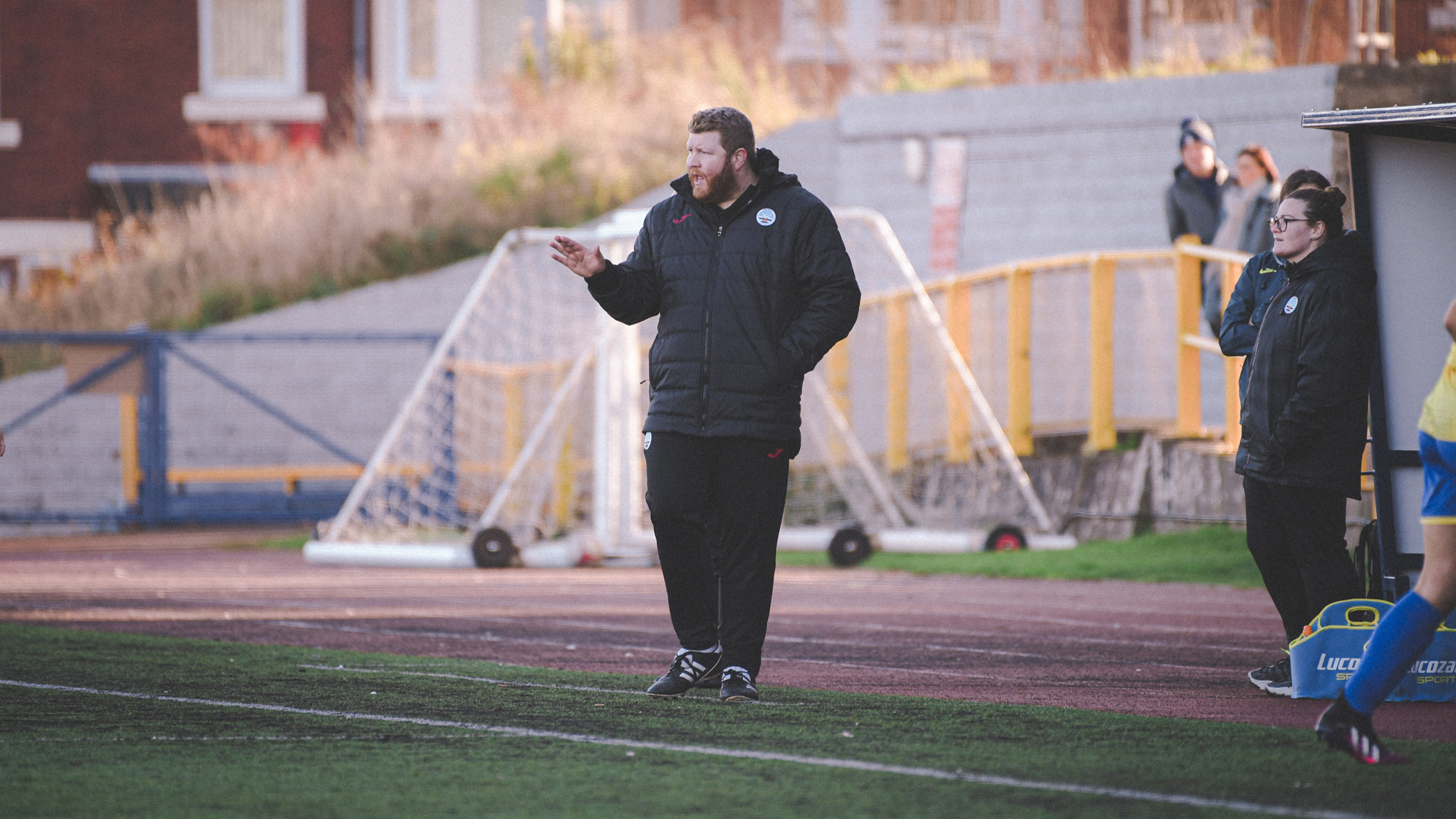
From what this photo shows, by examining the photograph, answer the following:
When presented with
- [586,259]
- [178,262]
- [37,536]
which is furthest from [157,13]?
[586,259]

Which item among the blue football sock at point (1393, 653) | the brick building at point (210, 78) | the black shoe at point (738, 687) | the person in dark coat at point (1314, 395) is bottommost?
the black shoe at point (738, 687)

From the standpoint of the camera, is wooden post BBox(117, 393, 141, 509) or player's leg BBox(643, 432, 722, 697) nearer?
player's leg BBox(643, 432, 722, 697)

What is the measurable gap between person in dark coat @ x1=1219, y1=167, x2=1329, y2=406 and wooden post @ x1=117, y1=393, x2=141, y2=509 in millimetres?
13098

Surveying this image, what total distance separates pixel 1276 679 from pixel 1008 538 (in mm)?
6668

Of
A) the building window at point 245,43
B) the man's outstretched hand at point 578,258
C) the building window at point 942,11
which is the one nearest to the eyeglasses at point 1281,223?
the man's outstretched hand at point 578,258

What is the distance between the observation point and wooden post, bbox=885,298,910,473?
14961 millimetres

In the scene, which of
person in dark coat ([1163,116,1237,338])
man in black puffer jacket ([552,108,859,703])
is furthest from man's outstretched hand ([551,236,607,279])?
person in dark coat ([1163,116,1237,338])

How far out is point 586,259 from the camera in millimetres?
6219

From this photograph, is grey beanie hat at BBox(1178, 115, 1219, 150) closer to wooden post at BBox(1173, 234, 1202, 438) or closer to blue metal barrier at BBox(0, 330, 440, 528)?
wooden post at BBox(1173, 234, 1202, 438)

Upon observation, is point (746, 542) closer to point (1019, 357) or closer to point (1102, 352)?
point (1102, 352)

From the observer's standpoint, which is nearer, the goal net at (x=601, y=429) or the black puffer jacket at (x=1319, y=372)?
the black puffer jacket at (x=1319, y=372)

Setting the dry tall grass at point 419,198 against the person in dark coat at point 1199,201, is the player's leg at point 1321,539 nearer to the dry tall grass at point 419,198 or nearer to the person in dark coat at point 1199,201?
the person in dark coat at point 1199,201

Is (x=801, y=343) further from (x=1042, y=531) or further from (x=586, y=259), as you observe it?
(x=1042, y=531)

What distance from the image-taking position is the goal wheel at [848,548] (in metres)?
13.2
